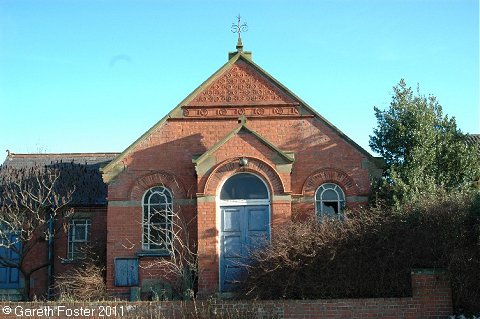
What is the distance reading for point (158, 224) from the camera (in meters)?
20.5

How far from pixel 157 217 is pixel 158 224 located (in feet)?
0.84

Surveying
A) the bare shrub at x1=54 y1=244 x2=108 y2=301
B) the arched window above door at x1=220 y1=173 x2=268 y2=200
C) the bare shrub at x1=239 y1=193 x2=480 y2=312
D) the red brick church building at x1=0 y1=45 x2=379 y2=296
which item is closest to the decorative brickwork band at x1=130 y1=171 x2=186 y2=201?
the red brick church building at x1=0 y1=45 x2=379 y2=296

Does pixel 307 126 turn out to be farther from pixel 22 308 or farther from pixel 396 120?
pixel 22 308

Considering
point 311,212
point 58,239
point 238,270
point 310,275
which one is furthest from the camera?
point 58,239

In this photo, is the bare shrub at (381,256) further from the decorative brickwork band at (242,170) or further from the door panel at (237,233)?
the decorative brickwork band at (242,170)

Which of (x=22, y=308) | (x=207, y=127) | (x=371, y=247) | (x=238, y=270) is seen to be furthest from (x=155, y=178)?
(x=371, y=247)

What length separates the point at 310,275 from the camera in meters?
16.2

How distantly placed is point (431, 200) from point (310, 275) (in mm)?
3798

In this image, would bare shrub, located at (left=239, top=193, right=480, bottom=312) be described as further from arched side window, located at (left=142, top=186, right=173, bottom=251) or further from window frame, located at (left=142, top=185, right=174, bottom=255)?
arched side window, located at (left=142, top=186, right=173, bottom=251)

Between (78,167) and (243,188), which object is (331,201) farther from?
(78,167)

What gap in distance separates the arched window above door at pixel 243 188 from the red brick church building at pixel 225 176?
1.3 inches

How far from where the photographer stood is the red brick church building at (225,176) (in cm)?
1962

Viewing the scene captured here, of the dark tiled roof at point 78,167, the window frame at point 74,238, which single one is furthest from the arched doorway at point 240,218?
the window frame at point 74,238

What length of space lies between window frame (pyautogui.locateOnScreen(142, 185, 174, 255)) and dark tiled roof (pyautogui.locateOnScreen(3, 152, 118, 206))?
2653mm
